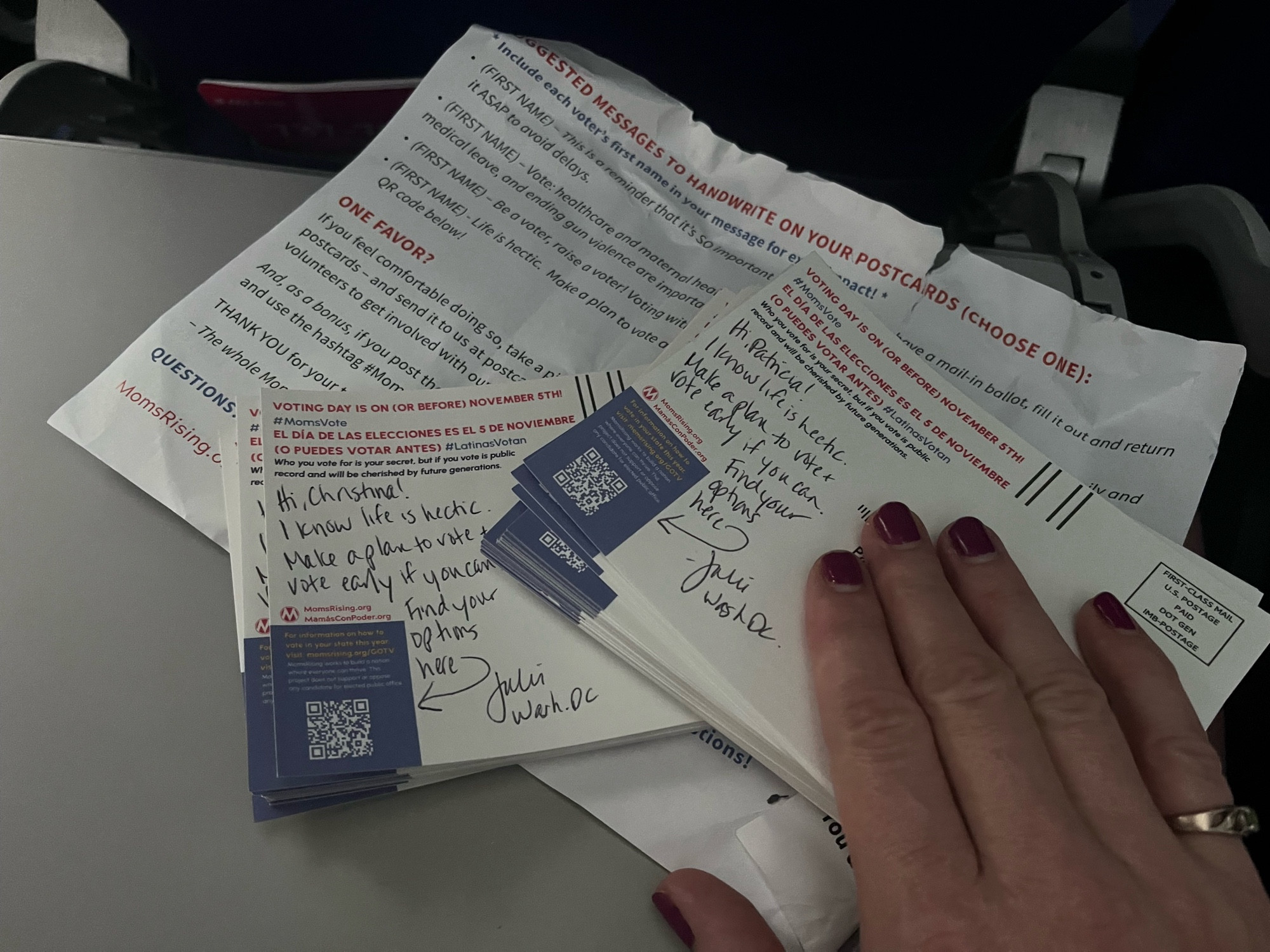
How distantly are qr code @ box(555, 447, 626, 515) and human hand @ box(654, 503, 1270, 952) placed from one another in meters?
0.10

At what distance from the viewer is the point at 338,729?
0.35 metres

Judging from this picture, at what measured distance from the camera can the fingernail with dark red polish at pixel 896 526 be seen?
0.39 metres

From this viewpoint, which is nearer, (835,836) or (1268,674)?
(835,836)

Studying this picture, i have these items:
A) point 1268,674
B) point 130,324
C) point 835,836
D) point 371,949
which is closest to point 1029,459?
point 835,836

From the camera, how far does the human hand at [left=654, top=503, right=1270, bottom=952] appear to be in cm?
33

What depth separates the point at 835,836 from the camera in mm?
366

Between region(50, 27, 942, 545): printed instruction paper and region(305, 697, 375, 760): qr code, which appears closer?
region(305, 697, 375, 760): qr code

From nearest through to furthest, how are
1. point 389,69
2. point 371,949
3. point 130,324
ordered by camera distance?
1. point 371,949
2. point 130,324
3. point 389,69

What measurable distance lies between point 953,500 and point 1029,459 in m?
0.05

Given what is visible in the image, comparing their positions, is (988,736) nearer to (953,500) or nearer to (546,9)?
(953,500)

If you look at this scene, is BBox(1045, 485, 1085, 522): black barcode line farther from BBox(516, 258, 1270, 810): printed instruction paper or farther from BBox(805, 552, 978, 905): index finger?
BBox(805, 552, 978, 905): index finger

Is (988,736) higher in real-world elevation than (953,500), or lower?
lower

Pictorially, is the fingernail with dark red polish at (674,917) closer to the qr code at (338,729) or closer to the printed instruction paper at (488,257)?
the qr code at (338,729)

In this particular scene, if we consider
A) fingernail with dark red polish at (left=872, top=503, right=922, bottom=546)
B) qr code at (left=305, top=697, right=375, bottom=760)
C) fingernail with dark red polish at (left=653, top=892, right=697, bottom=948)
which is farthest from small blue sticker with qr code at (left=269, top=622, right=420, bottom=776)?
fingernail with dark red polish at (left=872, top=503, right=922, bottom=546)
